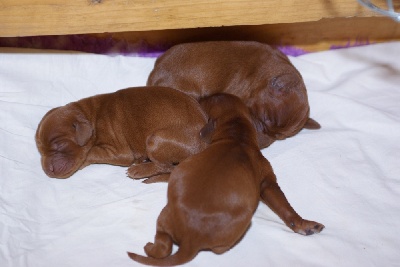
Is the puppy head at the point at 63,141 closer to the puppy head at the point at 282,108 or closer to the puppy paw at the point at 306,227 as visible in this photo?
the puppy head at the point at 282,108

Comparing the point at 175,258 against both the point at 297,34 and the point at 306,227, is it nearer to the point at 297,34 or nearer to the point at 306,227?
the point at 306,227

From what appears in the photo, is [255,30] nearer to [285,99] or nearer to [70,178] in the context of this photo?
[285,99]

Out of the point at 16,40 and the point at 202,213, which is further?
the point at 16,40

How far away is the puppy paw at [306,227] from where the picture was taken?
10.0 ft

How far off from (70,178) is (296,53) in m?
2.01

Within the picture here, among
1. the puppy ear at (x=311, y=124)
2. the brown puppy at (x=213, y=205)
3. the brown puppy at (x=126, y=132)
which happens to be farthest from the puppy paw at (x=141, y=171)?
the puppy ear at (x=311, y=124)

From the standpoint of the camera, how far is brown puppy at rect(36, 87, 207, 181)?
336cm

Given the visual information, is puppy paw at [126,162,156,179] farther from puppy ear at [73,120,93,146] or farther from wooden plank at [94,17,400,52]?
wooden plank at [94,17,400,52]

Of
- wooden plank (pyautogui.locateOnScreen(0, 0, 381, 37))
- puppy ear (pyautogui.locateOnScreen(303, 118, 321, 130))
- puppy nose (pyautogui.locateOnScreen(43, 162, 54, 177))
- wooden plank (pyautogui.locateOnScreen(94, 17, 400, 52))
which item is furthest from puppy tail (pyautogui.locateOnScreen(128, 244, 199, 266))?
wooden plank (pyautogui.locateOnScreen(94, 17, 400, 52))

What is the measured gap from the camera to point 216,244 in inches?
110

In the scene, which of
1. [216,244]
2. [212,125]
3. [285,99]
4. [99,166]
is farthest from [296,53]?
[216,244]

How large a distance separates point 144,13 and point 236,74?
92 centimetres

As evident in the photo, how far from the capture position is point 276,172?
3514mm

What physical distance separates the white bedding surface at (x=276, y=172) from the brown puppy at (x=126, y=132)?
0.39ft
